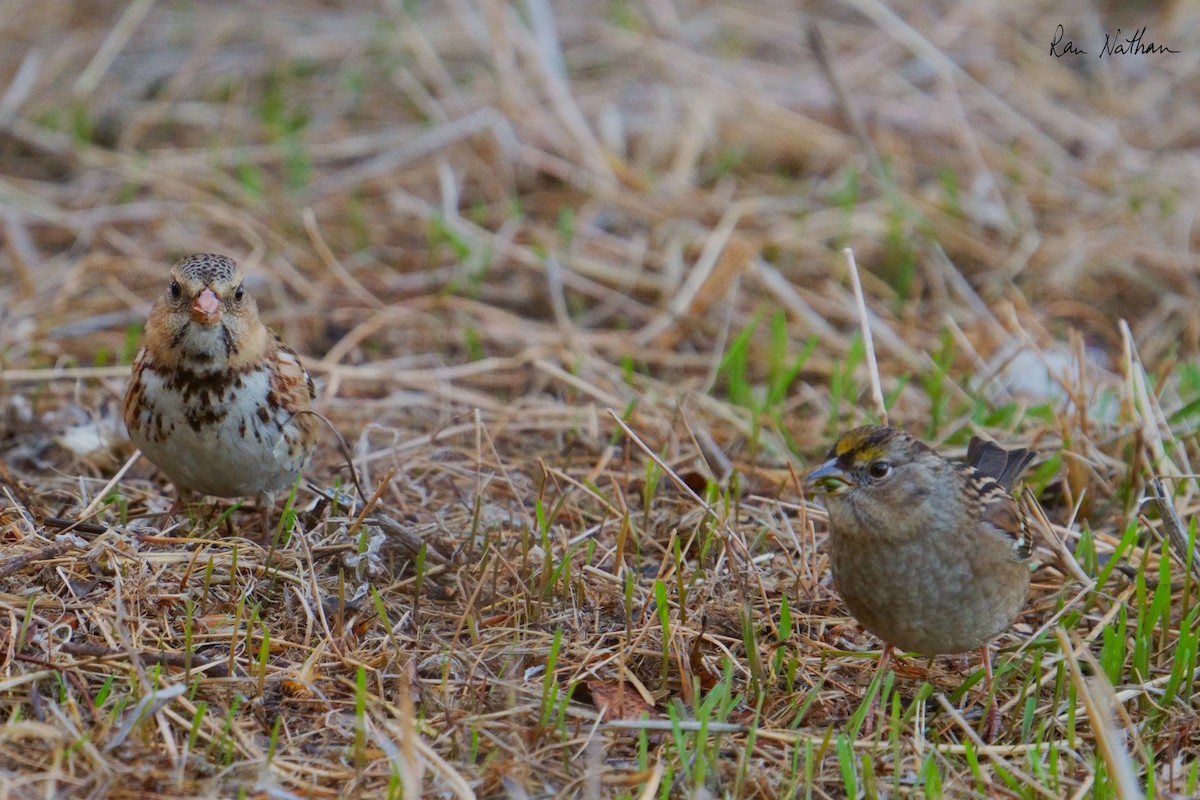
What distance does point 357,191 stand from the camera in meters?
7.54

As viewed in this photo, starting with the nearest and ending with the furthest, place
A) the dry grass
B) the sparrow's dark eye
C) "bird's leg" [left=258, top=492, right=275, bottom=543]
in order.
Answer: the dry grass
the sparrow's dark eye
"bird's leg" [left=258, top=492, right=275, bottom=543]

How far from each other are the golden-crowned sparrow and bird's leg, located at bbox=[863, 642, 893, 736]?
26 mm

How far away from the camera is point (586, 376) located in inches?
229

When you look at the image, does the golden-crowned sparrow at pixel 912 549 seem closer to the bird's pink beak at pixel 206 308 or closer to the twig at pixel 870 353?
the twig at pixel 870 353

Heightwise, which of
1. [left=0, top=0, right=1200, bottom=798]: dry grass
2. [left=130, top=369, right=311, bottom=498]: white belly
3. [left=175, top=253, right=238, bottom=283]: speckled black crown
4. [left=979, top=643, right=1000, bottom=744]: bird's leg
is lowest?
[left=979, top=643, right=1000, bottom=744]: bird's leg

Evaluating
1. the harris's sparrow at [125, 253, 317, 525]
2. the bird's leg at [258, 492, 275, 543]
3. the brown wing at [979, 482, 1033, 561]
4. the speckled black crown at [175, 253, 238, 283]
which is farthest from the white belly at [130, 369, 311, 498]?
the brown wing at [979, 482, 1033, 561]

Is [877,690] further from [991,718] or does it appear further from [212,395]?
[212,395]

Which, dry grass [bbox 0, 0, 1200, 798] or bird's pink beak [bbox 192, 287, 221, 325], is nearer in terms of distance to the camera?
dry grass [bbox 0, 0, 1200, 798]

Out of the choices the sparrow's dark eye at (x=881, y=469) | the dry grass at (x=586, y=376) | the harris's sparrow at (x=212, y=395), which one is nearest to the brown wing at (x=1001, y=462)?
the dry grass at (x=586, y=376)

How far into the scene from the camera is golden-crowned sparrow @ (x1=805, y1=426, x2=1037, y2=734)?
145 inches

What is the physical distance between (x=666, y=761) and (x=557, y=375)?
2207mm

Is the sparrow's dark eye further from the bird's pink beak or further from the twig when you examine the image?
the bird's pink beak

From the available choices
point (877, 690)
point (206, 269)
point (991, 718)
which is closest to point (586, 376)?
point (206, 269)

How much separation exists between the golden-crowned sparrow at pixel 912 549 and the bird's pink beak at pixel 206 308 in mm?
1795
